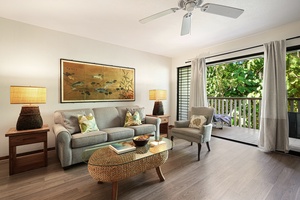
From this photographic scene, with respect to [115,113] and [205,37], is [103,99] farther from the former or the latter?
[205,37]

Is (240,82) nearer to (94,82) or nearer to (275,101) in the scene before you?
(275,101)

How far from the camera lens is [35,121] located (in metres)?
2.37

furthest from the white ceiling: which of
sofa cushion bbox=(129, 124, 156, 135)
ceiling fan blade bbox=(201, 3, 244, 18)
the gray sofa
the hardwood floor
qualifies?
the hardwood floor

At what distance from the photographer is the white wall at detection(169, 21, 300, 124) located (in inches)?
109

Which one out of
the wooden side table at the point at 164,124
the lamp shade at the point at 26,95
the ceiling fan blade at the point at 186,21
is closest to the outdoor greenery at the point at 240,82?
the wooden side table at the point at 164,124

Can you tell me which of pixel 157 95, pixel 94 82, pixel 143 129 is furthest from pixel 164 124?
pixel 94 82

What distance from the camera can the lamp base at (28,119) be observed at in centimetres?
227

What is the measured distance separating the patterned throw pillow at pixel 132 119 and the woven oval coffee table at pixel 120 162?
1.24 m

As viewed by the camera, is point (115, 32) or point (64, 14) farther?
point (115, 32)

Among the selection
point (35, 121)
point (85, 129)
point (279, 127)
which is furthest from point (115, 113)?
point (279, 127)

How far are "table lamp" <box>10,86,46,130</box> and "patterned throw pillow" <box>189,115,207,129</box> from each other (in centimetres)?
282

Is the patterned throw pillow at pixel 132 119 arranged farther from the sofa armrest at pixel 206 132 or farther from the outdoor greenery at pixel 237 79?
the outdoor greenery at pixel 237 79

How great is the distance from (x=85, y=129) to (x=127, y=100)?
1.63 m

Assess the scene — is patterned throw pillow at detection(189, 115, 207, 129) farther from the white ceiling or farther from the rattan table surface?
the white ceiling
